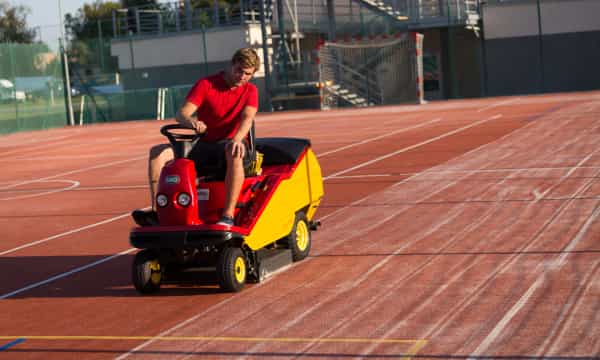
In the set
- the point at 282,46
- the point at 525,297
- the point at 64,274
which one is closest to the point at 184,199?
the point at 64,274

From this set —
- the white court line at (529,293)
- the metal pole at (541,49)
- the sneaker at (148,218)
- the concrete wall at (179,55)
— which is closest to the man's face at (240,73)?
the sneaker at (148,218)

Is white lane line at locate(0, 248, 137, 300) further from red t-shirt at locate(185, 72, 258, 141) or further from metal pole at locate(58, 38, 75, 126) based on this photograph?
metal pole at locate(58, 38, 75, 126)

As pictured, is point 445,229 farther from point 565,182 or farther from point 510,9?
point 510,9

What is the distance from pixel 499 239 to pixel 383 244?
1.10 m

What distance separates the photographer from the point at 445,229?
9789mm

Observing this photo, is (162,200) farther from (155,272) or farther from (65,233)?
(65,233)

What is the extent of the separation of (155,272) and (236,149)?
4.09 feet

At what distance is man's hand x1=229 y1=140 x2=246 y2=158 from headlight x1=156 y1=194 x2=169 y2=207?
2.13 ft

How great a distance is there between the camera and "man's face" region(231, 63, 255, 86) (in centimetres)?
827

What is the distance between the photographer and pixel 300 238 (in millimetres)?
8820

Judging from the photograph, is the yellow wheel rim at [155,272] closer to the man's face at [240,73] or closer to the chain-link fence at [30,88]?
the man's face at [240,73]

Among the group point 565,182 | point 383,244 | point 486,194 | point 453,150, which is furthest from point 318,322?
point 453,150

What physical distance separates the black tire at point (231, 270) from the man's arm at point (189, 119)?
A: 1058mm

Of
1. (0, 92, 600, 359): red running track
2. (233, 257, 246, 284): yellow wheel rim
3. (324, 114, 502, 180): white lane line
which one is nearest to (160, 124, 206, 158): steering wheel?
(233, 257, 246, 284): yellow wheel rim
